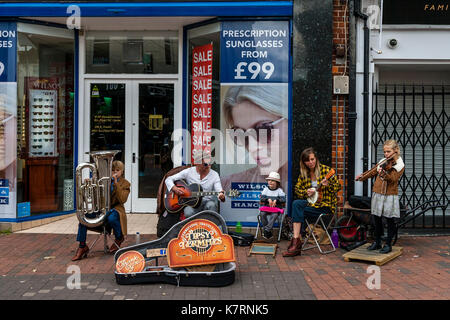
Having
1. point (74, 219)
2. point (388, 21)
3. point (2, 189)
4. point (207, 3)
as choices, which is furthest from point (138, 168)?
point (388, 21)

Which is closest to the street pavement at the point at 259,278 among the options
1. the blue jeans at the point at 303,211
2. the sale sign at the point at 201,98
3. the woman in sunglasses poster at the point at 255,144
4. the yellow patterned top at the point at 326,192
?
the blue jeans at the point at 303,211

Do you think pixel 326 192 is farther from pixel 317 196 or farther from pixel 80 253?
pixel 80 253

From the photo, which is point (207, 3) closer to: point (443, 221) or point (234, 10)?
point (234, 10)

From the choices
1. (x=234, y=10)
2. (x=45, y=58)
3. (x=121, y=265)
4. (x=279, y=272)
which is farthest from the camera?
(x=45, y=58)

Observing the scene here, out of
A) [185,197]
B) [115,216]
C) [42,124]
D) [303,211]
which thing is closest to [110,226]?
[115,216]

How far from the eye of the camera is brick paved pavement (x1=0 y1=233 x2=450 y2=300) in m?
5.25

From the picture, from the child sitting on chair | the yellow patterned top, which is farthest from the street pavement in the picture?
the yellow patterned top

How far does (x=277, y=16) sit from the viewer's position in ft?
26.7

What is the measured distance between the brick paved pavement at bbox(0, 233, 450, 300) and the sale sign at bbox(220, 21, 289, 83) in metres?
2.85

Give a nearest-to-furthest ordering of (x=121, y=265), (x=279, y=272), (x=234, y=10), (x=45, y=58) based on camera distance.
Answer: (x=121, y=265), (x=279, y=272), (x=234, y=10), (x=45, y=58)

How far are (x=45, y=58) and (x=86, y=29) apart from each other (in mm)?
936

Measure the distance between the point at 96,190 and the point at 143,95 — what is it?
3386 mm

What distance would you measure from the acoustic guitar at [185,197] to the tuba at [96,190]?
997 mm

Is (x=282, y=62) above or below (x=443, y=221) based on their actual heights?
above
